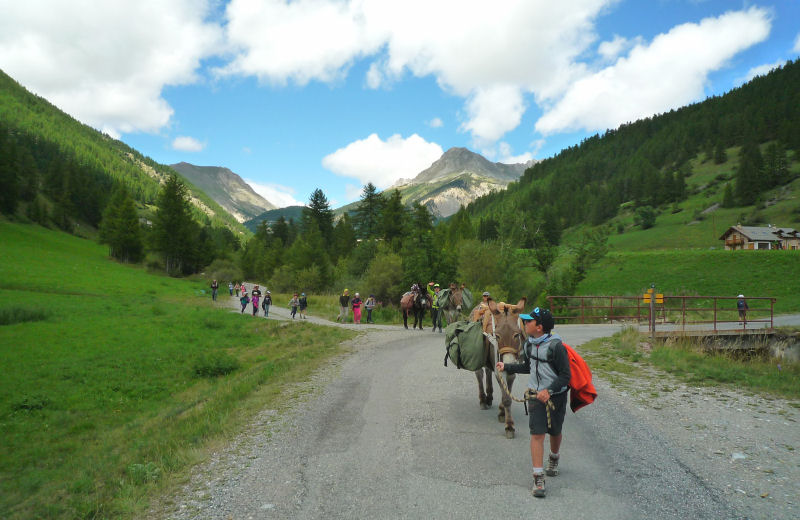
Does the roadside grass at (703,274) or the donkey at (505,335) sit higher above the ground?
the roadside grass at (703,274)

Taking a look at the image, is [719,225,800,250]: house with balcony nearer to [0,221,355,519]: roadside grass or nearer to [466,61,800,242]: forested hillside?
[466,61,800,242]: forested hillside

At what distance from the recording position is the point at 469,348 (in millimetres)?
7035

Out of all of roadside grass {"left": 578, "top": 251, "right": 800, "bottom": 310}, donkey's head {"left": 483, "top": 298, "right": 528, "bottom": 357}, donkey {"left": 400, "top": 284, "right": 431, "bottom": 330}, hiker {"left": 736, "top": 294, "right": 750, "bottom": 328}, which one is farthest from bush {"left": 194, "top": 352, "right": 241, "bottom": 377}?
roadside grass {"left": 578, "top": 251, "right": 800, "bottom": 310}

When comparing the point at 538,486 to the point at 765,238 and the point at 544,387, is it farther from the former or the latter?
the point at 765,238

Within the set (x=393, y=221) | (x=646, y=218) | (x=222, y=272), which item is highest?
(x=646, y=218)

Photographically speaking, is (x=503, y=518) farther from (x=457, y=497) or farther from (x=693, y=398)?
(x=693, y=398)

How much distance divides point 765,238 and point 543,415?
10062 cm

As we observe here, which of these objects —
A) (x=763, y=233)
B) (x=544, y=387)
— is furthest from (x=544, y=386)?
(x=763, y=233)

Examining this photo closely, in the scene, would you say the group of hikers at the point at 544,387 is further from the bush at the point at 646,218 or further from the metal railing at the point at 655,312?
the bush at the point at 646,218

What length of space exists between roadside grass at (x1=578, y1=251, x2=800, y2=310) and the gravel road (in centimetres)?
4024

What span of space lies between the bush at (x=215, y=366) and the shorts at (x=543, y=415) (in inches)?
A: 574

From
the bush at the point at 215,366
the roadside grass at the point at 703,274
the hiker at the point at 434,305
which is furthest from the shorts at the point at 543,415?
the roadside grass at the point at 703,274

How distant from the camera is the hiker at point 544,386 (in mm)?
4820

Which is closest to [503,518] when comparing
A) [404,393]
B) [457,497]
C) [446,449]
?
[457,497]
